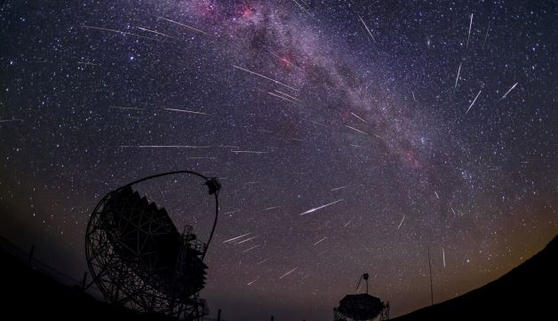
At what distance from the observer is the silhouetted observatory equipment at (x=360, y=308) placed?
3161 cm

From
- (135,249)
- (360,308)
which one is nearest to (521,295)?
(135,249)

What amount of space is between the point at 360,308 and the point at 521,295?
31.0 meters

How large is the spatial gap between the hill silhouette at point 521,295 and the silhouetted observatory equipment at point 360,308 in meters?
29.8

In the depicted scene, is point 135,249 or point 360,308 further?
point 360,308

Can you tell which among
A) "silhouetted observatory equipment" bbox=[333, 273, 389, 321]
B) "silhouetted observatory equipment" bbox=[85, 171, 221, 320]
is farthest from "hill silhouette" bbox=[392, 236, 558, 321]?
"silhouetted observatory equipment" bbox=[333, 273, 389, 321]

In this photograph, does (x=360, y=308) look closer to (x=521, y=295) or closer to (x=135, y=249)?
(x=135, y=249)

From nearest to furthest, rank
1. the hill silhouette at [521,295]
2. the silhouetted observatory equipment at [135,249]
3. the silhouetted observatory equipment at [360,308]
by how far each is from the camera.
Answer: the hill silhouette at [521,295]
the silhouetted observatory equipment at [135,249]
the silhouetted observatory equipment at [360,308]

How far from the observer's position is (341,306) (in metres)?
33.2

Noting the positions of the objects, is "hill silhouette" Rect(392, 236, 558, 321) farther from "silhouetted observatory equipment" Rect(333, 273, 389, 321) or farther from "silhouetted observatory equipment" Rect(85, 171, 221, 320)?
"silhouetted observatory equipment" Rect(333, 273, 389, 321)

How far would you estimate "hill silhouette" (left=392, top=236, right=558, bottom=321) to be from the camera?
156 inches

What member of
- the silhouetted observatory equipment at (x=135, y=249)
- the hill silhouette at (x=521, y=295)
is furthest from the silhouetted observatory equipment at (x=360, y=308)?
the hill silhouette at (x=521, y=295)

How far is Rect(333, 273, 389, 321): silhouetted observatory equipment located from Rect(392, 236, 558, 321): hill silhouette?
2979 cm

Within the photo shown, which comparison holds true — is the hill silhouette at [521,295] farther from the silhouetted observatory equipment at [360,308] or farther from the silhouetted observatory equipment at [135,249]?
the silhouetted observatory equipment at [360,308]

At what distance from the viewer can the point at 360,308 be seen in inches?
1258
